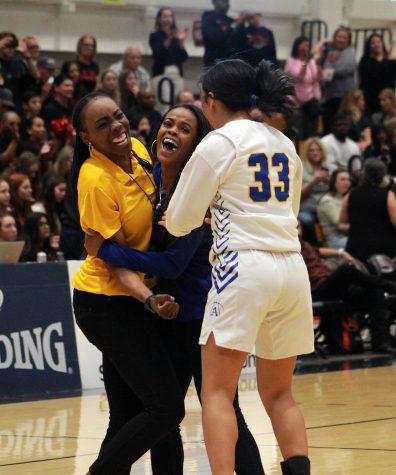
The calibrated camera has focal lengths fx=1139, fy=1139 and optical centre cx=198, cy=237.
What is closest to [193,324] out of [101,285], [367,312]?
[101,285]

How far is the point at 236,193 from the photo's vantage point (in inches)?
165

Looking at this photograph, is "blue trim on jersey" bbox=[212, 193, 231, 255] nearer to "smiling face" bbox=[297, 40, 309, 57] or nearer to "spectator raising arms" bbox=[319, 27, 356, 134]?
"smiling face" bbox=[297, 40, 309, 57]

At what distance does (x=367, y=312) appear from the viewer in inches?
471

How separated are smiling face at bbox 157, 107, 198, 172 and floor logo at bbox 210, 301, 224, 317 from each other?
704mm

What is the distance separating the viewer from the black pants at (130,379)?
4.34m

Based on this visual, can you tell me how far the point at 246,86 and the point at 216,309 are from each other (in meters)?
0.85

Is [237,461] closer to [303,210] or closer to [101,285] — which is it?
[101,285]

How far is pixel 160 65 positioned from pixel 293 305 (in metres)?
12.3

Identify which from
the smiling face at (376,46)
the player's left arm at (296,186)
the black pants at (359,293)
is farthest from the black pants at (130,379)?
the smiling face at (376,46)

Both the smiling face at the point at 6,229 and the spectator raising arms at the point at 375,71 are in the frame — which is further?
the spectator raising arms at the point at 375,71

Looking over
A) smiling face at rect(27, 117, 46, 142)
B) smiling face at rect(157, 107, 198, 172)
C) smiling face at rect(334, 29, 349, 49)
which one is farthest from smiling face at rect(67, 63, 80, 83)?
smiling face at rect(157, 107, 198, 172)

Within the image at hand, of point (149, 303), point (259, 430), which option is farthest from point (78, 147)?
point (259, 430)

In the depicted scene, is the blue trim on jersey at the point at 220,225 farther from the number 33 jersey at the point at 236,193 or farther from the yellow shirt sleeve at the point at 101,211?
the yellow shirt sleeve at the point at 101,211

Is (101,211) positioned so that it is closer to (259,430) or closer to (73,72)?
(259,430)
